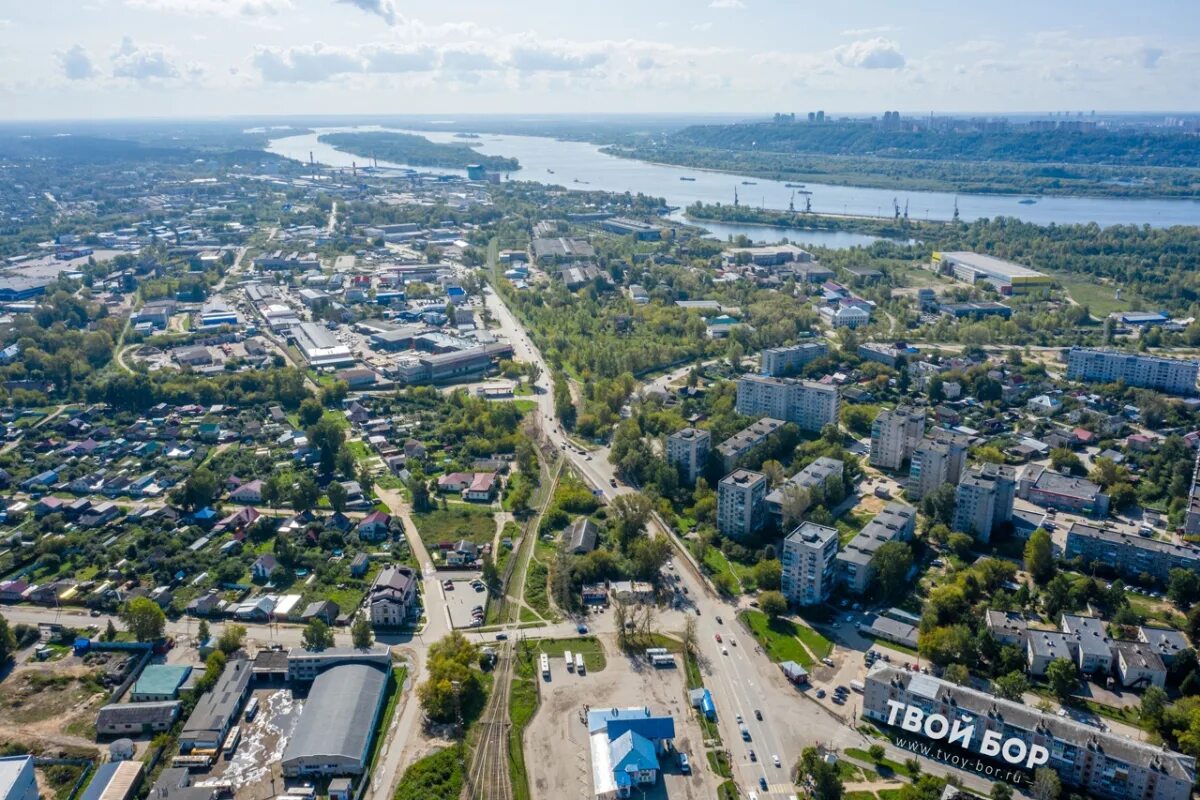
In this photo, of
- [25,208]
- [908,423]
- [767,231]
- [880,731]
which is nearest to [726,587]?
[880,731]

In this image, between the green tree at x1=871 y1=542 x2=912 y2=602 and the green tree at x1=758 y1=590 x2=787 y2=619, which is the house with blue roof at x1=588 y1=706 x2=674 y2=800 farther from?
the green tree at x1=871 y1=542 x2=912 y2=602

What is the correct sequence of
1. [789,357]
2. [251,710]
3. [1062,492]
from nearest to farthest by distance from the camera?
[251,710], [1062,492], [789,357]

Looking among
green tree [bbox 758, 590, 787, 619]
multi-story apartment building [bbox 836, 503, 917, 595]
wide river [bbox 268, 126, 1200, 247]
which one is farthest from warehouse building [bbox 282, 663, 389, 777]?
wide river [bbox 268, 126, 1200, 247]

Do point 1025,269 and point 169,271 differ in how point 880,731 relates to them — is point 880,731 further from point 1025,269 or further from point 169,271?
point 169,271

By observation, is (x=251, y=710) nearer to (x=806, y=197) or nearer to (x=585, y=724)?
(x=585, y=724)

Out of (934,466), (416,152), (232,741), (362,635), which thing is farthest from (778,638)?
(416,152)

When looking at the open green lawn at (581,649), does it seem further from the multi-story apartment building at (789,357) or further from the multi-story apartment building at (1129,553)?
the multi-story apartment building at (789,357)
